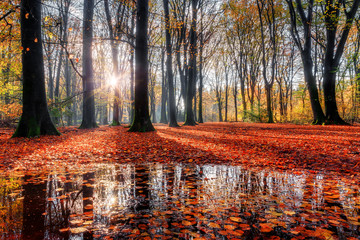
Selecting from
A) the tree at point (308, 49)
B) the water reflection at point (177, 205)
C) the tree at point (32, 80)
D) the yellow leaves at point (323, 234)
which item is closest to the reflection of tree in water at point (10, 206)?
the water reflection at point (177, 205)

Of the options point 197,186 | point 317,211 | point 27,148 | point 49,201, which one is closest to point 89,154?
point 27,148

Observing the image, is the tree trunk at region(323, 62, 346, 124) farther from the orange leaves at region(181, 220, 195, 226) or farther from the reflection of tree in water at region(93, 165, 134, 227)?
the orange leaves at region(181, 220, 195, 226)

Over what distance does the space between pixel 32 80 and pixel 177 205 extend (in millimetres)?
9128

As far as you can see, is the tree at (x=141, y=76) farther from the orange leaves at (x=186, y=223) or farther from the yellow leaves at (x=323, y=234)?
the yellow leaves at (x=323, y=234)

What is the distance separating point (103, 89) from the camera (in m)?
15.0

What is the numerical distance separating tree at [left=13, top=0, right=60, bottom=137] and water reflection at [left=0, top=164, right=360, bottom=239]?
5.57 metres

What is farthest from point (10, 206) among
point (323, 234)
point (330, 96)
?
point (330, 96)

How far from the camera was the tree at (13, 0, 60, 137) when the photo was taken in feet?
27.0

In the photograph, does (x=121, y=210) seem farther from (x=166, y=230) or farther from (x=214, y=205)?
(x=214, y=205)

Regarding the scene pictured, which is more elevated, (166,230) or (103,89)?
(103,89)

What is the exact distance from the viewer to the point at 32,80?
8391mm

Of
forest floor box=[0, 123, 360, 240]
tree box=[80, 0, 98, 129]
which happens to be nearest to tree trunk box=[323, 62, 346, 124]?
forest floor box=[0, 123, 360, 240]

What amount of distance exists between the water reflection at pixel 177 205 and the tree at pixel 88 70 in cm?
1089

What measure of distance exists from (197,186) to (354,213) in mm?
2036
